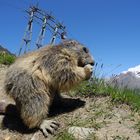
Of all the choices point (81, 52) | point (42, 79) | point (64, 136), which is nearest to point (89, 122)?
point (64, 136)

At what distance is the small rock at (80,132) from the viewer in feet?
23.1

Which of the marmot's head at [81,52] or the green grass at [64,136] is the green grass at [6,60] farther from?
the green grass at [64,136]

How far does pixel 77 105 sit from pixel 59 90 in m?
0.68

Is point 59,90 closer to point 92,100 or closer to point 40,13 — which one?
point 92,100

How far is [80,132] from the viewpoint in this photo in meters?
7.15

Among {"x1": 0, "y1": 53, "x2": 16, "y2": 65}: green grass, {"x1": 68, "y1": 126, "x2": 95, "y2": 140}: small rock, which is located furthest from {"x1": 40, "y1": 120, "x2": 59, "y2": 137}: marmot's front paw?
{"x1": 0, "y1": 53, "x2": 16, "y2": 65}: green grass

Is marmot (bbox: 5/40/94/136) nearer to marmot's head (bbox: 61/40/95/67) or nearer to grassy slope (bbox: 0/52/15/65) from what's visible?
marmot's head (bbox: 61/40/95/67)

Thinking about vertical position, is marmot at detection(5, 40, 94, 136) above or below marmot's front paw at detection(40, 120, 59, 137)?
above

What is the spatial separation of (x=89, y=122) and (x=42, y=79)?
1.09 meters

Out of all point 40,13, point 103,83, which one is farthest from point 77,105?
point 40,13

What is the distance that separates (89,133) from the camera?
7.09 meters

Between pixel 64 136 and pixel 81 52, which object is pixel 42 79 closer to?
pixel 81 52

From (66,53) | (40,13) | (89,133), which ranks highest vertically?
(40,13)

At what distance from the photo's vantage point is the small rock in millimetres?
7053
